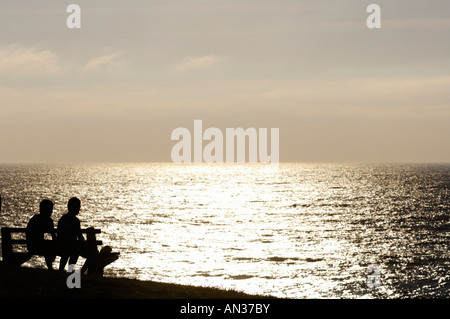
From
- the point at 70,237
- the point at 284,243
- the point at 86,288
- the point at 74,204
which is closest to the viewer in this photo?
the point at 86,288

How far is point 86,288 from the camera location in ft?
50.2

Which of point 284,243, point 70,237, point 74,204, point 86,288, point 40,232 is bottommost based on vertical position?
point 284,243

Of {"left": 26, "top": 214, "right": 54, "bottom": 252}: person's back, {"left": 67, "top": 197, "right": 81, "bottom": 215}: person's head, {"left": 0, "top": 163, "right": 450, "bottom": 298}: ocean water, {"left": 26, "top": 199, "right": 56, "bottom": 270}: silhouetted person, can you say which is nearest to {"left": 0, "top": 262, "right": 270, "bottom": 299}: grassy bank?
{"left": 26, "top": 199, "right": 56, "bottom": 270}: silhouetted person

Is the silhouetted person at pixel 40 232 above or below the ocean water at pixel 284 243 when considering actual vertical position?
above

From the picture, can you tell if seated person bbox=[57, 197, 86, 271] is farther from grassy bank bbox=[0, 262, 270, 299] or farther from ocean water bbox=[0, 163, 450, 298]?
ocean water bbox=[0, 163, 450, 298]

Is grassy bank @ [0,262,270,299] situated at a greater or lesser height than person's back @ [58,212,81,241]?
lesser

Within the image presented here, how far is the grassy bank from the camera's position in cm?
1455

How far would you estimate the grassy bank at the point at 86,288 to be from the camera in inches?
573

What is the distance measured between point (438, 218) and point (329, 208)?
1224 inches

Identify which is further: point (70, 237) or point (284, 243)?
point (284, 243)

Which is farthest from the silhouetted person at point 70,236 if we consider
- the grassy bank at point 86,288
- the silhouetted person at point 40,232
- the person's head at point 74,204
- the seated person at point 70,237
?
the grassy bank at point 86,288

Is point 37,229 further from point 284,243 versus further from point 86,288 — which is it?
point 284,243

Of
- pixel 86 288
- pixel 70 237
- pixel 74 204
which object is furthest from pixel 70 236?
pixel 86 288

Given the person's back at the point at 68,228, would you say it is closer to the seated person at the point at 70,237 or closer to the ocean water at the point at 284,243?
the seated person at the point at 70,237
